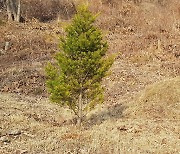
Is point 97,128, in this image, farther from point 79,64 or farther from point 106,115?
point 106,115

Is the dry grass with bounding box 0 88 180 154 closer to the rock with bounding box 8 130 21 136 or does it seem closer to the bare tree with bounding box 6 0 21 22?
the rock with bounding box 8 130 21 136

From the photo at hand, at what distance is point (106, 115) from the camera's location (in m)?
15.8

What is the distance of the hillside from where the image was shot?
10953 millimetres

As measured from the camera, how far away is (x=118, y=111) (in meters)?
16.2

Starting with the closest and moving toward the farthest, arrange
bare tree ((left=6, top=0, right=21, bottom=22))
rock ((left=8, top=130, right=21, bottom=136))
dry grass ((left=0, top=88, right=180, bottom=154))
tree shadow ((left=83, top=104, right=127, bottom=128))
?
dry grass ((left=0, top=88, right=180, bottom=154)), rock ((left=8, top=130, right=21, bottom=136)), tree shadow ((left=83, top=104, right=127, bottom=128)), bare tree ((left=6, top=0, right=21, bottom=22))

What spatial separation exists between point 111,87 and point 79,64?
Answer: 28.5 feet

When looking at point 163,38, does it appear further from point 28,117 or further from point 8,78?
point 28,117

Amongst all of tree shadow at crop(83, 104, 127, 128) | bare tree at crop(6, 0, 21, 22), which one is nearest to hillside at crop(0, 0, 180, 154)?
tree shadow at crop(83, 104, 127, 128)

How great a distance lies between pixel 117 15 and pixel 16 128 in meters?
30.3

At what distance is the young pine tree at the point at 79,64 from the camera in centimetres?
1266

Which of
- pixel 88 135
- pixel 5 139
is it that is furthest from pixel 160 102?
pixel 5 139

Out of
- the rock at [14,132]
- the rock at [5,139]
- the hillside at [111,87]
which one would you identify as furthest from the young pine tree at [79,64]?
the rock at [5,139]

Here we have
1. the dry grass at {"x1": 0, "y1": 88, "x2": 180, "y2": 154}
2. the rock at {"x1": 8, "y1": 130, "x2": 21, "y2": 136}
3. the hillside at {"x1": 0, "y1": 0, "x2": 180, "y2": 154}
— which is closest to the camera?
the dry grass at {"x1": 0, "y1": 88, "x2": 180, "y2": 154}

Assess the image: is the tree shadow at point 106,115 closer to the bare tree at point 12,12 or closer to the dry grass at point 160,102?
the dry grass at point 160,102
